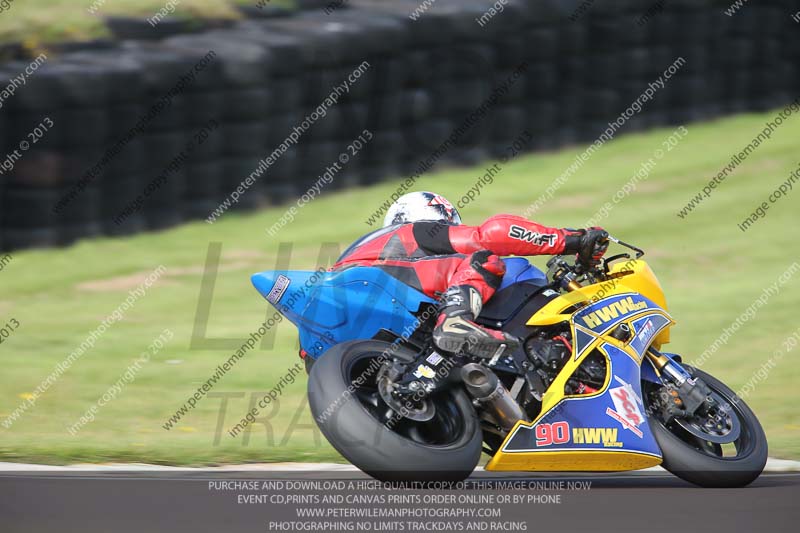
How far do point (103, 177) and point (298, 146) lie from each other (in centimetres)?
218

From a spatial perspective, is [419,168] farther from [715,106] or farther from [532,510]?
[532,510]

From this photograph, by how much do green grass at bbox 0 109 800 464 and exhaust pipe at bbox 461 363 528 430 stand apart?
1.52 meters

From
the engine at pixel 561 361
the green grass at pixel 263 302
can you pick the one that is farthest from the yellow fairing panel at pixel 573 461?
the green grass at pixel 263 302

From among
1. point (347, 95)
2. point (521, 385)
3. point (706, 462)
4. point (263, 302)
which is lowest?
point (263, 302)

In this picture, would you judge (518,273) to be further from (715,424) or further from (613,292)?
(715,424)

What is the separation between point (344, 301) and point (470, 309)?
0.58m

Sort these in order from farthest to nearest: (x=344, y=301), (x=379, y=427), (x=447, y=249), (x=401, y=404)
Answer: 1. (x=447, y=249)
2. (x=344, y=301)
3. (x=401, y=404)
4. (x=379, y=427)

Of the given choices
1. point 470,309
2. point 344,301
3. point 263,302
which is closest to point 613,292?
point 470,309

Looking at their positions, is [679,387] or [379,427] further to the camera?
[679,387]

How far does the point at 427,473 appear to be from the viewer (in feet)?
15.2

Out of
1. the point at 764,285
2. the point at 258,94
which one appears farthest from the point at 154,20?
the point at 764,285

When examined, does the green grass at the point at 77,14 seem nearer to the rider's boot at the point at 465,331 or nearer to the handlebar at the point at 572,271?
the handlebar at the point at 572,271

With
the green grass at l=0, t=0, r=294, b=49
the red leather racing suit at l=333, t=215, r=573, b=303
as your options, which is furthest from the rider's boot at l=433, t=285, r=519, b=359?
the green grass at l=0, t=0, r=294, b=49

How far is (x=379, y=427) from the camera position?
4.59 m
